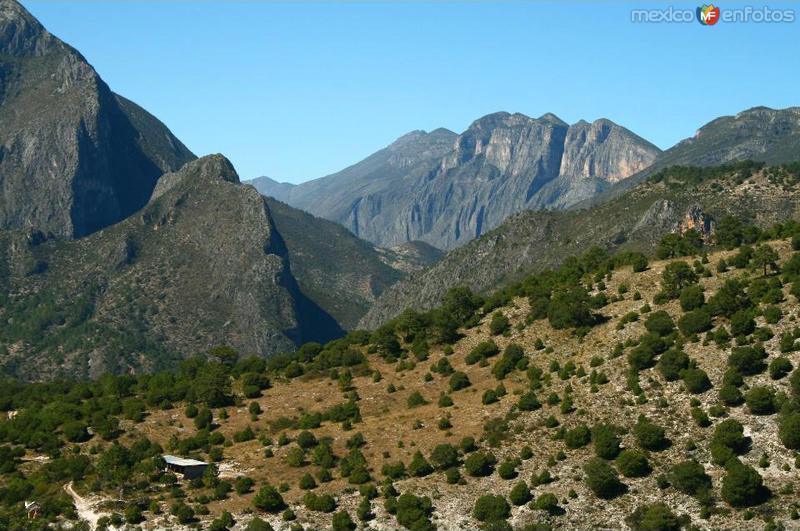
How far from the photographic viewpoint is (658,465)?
9838 centimetres

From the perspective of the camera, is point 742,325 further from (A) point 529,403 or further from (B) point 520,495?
(B) point 520,495

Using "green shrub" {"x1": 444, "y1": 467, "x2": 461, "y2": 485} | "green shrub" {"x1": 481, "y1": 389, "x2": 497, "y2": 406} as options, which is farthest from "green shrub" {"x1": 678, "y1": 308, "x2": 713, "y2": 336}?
"green shrub" {"x1": 444, "y1": 467, "x2": 461, "y2": 485}

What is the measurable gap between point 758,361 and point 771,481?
57.9 feet

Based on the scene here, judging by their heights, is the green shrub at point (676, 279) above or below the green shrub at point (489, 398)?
above

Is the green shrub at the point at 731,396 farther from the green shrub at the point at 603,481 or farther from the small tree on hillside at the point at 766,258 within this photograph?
the small tree on hillside at the point at 766,258

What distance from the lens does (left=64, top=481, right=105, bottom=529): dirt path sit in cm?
9915

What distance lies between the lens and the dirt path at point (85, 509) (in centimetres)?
9915

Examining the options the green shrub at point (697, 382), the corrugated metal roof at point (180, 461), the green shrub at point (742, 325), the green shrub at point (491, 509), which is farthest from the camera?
the green shrub at point (742, 325)

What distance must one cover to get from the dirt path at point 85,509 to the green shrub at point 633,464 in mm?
45796

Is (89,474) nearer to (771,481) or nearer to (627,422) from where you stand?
(627,422)

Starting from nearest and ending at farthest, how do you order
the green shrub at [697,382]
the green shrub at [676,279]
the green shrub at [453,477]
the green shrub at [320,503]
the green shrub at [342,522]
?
the green shrub at [342,522]
the green shrub at [320,503]
the green shrub at [453,477]
the green shrub at [697,382]
the green shrub at [676,279]

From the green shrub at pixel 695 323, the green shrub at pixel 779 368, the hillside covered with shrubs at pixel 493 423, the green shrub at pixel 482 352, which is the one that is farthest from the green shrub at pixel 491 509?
the green shrub at pixel 482 352

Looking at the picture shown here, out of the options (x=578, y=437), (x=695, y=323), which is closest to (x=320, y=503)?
(x=578, y=437)

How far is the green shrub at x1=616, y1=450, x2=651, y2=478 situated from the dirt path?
45796 millimetres
